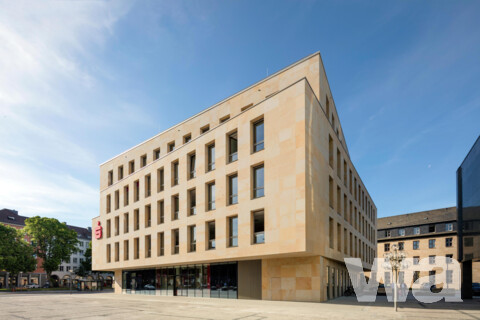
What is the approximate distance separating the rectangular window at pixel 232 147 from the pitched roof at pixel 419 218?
54.1 meters

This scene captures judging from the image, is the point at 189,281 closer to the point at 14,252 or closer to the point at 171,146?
the point at 171,146

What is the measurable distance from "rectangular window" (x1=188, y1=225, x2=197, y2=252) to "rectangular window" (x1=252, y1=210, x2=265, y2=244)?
7.53 meters

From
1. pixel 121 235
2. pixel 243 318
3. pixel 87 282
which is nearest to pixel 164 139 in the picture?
pixel 121 235

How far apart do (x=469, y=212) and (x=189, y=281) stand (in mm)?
25911

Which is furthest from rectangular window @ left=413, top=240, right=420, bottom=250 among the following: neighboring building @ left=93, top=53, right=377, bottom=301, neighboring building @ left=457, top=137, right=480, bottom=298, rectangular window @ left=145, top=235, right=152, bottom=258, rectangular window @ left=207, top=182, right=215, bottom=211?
rectangular window @ left=207, top=182, right=215, bottom=211

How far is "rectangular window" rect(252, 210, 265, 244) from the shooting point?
1017 inches

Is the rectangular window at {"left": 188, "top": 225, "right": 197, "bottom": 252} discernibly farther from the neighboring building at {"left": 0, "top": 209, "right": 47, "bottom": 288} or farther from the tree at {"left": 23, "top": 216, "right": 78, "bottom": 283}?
the neighboring building at {"left": 0, "top": 209, "right": 47, "bottom": 288}

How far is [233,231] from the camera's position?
93.4 ft

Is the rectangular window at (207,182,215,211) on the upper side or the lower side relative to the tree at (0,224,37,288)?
upper

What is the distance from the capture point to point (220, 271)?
1228 inches

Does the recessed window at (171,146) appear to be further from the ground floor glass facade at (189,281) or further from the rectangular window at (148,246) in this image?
the ground floor glass facade at (189,281)

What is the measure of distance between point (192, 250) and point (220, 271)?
3194 mm

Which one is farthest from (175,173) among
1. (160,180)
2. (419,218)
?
(419,218)

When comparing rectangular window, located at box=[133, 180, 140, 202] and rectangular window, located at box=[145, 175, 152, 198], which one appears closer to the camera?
rectangular window, located at box=[145, 175, 152, 198]
